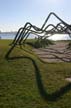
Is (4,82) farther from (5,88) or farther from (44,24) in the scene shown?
(44,24)

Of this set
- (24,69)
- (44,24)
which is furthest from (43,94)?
(44,24)

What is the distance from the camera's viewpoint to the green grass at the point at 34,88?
980 centimetres

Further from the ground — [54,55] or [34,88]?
[34,88]

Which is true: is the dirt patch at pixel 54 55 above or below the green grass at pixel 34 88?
below

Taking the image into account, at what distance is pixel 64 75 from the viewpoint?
590 inches

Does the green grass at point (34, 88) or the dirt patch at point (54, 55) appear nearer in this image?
the green grass at point (34, 88)

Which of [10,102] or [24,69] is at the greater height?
[10,102]

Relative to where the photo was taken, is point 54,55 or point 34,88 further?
point 54,55

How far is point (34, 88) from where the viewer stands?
38.9 feet

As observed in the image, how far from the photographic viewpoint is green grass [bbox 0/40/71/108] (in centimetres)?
980

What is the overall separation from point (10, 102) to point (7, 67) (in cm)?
695

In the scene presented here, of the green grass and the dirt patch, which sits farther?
the dirt patch

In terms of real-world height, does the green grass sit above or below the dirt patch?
above

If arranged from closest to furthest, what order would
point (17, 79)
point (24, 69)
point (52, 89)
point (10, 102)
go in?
point (10, 102) < point (52, 89) < point (17, 79) < point (24, 69)
